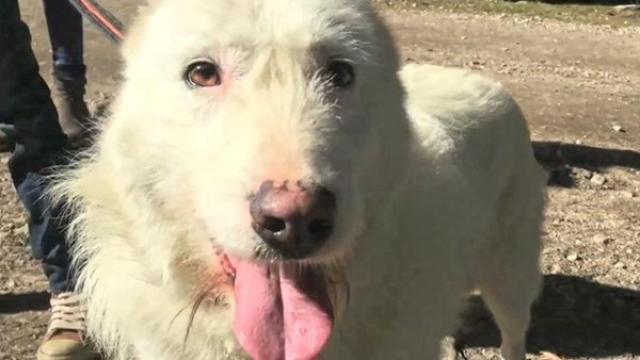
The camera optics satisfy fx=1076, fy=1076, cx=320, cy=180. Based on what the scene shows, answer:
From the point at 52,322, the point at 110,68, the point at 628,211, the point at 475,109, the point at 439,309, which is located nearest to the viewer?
the point at 439,309

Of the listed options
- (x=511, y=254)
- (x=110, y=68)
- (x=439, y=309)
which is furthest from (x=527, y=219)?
(x=110, y=68)

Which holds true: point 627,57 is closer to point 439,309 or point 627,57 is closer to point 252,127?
point 439,309

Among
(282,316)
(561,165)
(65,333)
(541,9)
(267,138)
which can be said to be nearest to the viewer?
(267,138)

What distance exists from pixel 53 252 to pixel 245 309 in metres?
2.03

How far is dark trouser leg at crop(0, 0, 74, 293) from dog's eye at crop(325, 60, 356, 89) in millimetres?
1960

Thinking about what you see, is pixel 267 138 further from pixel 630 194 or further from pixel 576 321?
pixel 630 194

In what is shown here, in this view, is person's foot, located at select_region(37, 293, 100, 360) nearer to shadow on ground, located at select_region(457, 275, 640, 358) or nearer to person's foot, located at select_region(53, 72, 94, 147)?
shadow on ground, located at select_region(457, 275, 640, 358)

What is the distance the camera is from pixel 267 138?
2564 millimetres

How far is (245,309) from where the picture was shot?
9.18 ft

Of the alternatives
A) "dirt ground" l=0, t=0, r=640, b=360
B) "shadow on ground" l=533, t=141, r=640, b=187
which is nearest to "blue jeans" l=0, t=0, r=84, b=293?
"dirt ground" l=0, t=0, r=640, b=360

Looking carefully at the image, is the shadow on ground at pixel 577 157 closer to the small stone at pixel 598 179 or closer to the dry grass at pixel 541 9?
the small stone at pixel 598 179

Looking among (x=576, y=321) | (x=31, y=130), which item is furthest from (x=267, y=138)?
(x=576, y=321)

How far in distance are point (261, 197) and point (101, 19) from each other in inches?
78.2

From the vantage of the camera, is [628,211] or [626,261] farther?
[628,211]
